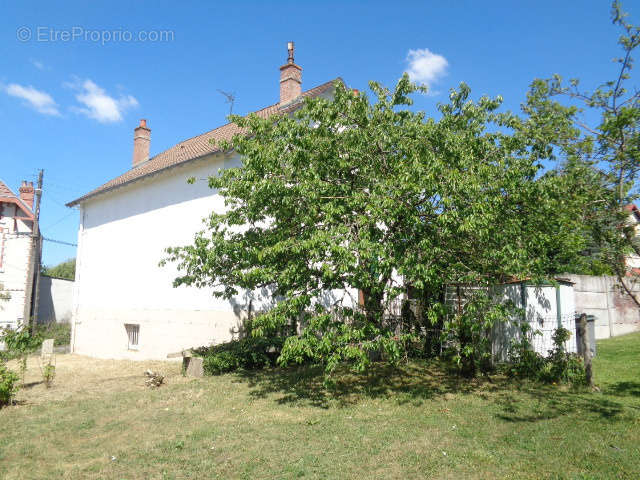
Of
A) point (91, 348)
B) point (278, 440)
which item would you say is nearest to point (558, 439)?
point (278, 440)

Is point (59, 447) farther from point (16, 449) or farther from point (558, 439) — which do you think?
point (558, 439)

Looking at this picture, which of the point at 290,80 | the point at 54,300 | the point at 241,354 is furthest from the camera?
the point at 54,300

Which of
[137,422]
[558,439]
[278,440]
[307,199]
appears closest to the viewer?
[558,439]

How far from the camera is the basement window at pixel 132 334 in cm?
1697

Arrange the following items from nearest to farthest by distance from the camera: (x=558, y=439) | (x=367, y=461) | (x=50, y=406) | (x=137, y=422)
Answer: (x=367, y=461) < (x=558, y=439) < (x=137, y=422) < (x=50, y=406)

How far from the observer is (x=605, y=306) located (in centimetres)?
1496

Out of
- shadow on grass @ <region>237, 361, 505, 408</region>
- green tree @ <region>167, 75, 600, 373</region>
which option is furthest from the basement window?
green tree @ <region>167, 75, 600, 373</region>

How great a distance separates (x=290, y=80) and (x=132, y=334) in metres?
10.8

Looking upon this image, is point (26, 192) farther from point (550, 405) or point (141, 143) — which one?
point (550, 405)

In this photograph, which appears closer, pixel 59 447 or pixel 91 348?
pixel 59 447

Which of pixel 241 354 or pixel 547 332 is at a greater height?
pixel 547 332

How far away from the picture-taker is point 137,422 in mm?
7441

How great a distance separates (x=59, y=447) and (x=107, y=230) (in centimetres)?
1380

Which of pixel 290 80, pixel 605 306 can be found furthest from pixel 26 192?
pixel 605 306
